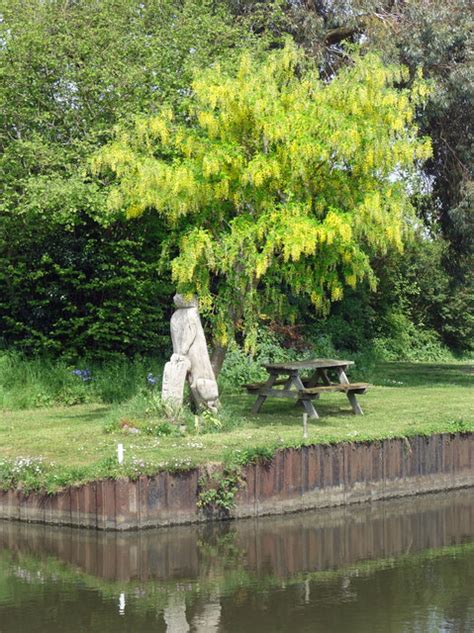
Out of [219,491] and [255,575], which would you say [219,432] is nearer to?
[219,491]

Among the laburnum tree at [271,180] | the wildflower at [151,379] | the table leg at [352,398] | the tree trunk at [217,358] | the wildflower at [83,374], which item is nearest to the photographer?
the laburnum tree at [271,180]

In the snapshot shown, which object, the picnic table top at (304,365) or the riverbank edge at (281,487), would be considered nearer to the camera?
the riverbank edge at (281,487)

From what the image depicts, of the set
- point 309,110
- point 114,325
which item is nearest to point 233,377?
point 114,325

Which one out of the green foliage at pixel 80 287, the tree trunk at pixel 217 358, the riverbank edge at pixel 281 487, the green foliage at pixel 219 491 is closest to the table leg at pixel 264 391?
the tree trunk at pixel 217 358

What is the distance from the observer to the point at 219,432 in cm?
1820

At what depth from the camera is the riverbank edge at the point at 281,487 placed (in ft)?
50.3

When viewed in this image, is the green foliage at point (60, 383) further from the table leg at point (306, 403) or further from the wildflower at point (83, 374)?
the table leg at point (306, 403)

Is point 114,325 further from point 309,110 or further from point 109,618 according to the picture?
point 109,618

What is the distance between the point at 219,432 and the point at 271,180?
4.35 meters

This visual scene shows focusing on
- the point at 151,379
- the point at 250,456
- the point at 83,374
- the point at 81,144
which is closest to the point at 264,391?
the point at 151,379

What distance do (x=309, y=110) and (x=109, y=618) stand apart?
1031 cm

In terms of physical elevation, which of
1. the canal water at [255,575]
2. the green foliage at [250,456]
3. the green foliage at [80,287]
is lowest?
the canal water at [255,575]

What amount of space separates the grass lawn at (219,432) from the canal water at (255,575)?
3.18 ft

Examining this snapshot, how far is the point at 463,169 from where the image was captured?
92.2ft
